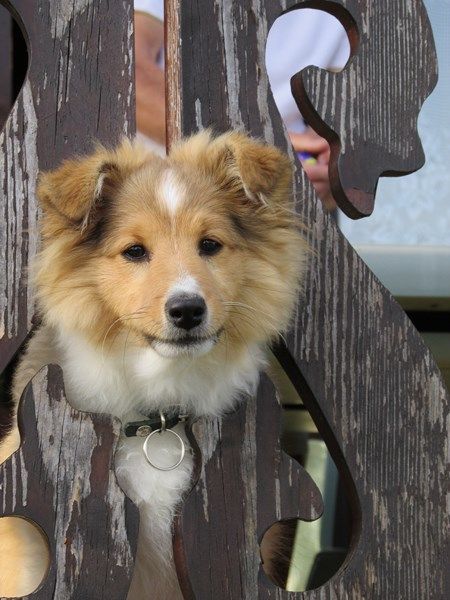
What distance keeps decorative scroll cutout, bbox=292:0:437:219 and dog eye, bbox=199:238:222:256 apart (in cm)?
31

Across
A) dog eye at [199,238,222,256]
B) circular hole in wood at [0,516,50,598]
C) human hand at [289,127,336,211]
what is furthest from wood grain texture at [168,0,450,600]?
human hand at [289,127,336,211]

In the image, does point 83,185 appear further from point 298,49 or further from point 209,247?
point 298,49

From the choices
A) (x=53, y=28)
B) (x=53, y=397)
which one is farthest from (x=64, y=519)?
(x=53, y=28)

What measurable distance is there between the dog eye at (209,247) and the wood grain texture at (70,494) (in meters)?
0.45

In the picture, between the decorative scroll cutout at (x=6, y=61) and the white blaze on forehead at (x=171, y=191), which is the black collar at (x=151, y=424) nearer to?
the white blaze on forehead at (x=171, y=191)

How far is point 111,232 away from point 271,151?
0.43m

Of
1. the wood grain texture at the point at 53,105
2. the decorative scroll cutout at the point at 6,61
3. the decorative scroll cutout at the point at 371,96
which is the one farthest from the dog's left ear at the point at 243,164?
the decorative scroll cutout at the point at 6,61

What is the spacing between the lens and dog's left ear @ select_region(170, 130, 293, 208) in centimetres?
196

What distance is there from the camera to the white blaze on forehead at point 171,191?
2.07m

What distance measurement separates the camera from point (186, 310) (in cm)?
188

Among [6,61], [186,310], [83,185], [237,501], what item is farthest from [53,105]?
[6,61]

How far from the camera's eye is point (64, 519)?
186 centimetres

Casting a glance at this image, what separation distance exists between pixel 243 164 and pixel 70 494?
83cm

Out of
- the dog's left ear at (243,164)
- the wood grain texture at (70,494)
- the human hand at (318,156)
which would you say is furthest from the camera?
the human hand at (318,156)
